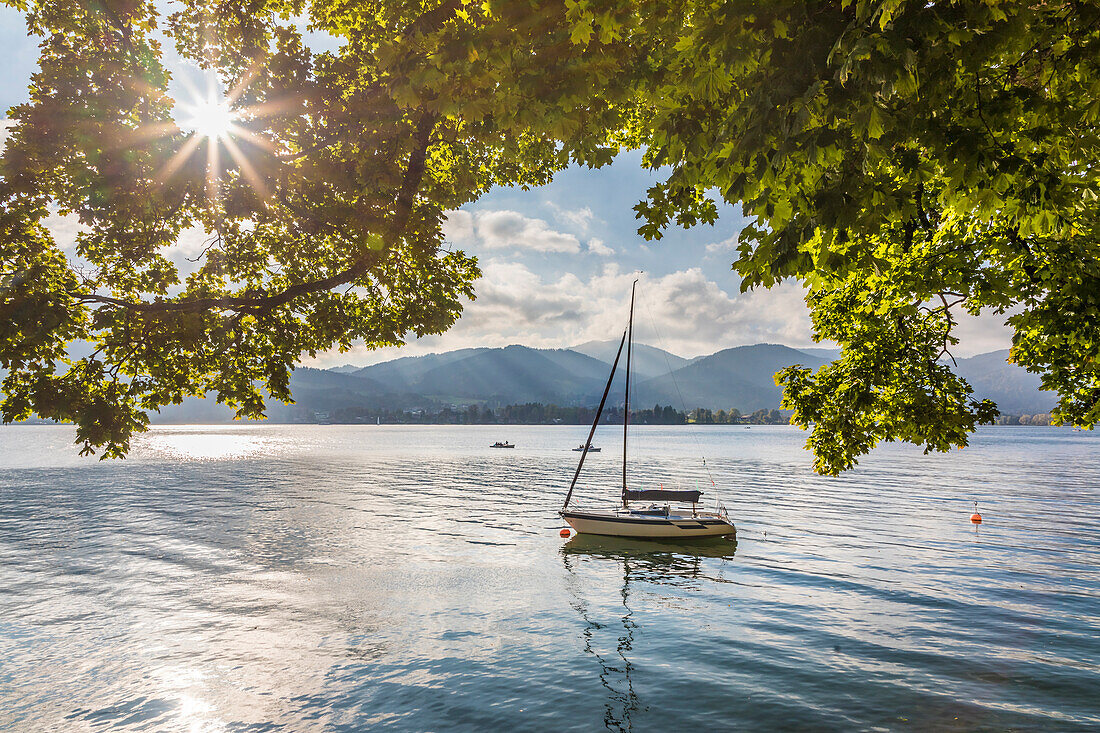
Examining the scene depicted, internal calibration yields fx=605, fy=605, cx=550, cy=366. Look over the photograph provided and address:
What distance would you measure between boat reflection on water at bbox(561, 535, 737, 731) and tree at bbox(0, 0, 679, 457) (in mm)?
12606

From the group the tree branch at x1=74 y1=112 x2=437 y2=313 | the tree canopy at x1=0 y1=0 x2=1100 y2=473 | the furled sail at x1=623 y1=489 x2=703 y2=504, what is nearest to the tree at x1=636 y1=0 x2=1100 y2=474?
the tree canopy at x1=0 y1=0 x2=1100 y2=473

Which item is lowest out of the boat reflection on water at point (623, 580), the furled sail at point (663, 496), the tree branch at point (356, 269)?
the boat reflection on water at point (623, 580)

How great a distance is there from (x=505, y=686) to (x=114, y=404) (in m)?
13.4

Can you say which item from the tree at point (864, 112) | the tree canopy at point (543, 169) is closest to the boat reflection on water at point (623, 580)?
the tree canopy at point (543, 169)

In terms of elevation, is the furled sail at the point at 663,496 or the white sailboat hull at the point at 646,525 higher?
the furled sail at the point at 663,496

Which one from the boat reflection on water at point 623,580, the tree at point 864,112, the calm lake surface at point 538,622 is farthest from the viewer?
the boat reflection on water at point 623,580

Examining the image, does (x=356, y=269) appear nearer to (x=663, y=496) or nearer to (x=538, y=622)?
(x=538, y=622)

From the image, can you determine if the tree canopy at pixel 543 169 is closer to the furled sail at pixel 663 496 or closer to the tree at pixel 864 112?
the tree at pixel 864 112

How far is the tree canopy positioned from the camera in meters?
5.19

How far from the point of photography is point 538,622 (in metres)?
25.1

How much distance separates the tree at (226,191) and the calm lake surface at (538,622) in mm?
10762

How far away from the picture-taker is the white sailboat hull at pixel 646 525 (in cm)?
4231

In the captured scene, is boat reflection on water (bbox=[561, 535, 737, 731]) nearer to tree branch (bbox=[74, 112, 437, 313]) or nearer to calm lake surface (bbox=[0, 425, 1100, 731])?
calm lake surface (bbox=[0, 425, 1100, 731])

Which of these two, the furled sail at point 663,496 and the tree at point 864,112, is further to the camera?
the furled sail at point 663,496
